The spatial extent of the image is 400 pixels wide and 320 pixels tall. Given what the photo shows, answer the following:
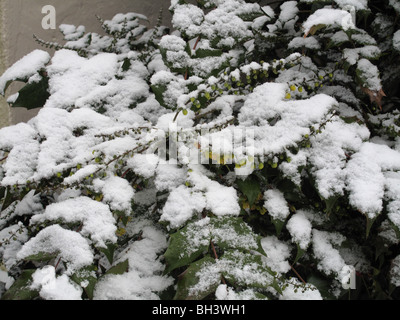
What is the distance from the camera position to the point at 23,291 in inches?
28.5

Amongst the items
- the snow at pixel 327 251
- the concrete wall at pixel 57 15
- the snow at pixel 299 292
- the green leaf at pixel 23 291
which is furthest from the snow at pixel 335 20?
the concrete wall at pixel 57 15

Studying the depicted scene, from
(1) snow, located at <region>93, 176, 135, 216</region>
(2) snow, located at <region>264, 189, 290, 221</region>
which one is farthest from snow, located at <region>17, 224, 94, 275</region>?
(2) snow, located at <region>264, 189, 290, 221</region>

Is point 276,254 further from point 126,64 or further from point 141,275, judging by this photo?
point 126,64

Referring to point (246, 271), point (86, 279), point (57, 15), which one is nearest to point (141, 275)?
point (86, 279)

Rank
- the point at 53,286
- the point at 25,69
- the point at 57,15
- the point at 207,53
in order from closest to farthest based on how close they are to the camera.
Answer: the point at 53,286
the point at 207,53
the point at 25,69
the point at 57,15

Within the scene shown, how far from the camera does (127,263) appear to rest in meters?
0.87

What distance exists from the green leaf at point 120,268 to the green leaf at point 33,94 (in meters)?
0.64

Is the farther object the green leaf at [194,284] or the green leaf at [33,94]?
the green leaf at [33,94]

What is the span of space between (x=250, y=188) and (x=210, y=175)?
0.13m

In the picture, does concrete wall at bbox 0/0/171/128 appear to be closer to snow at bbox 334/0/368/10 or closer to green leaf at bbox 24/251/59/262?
snow at bbox 334/0/368/10

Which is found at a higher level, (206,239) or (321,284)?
(206,239)

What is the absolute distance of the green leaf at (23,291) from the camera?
2.36ft

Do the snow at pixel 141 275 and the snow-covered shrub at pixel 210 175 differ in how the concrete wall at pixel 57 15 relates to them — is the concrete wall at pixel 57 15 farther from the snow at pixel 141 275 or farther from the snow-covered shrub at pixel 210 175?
the snow at pixel 141 275
